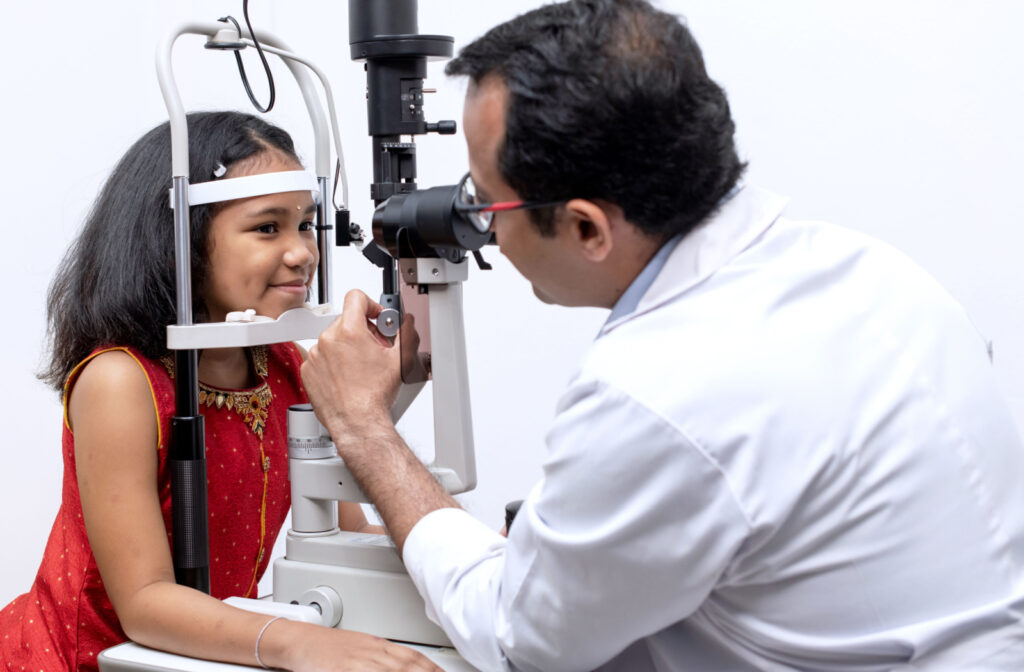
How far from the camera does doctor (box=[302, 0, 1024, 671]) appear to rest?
87 cm

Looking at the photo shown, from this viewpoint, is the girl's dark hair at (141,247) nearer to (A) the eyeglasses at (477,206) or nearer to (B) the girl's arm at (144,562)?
(B) the girl's arm at (144,562)

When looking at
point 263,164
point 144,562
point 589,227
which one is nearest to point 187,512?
point 144,562

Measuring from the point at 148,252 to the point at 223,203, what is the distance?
5.5 inches

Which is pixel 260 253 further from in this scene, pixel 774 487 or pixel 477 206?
pixel 774 487

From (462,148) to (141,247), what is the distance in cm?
118

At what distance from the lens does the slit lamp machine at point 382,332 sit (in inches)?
45.9

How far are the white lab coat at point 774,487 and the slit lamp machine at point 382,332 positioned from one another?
0.81 feet

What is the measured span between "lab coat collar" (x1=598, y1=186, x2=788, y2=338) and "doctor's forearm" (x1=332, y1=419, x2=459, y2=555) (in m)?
0.28

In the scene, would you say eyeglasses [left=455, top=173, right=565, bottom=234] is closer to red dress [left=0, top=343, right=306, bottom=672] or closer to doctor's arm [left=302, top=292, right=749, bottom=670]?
doctor's arm [left=302, top=292, right=749, bottom=670]

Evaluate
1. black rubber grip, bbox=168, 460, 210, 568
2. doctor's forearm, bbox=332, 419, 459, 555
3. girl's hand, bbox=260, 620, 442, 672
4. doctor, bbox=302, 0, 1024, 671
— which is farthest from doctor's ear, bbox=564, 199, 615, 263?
black rubber grip, bbox=168, 460, 210, 568

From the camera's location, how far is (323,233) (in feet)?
4.56

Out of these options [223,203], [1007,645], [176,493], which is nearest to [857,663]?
[1007,645]

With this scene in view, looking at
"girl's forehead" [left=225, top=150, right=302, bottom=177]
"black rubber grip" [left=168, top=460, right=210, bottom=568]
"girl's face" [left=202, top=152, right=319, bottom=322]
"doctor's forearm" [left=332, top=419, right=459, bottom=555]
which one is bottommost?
"black rubber grip" [left=168, top=460, right=210, bottom=568]

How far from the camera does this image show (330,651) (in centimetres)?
108
